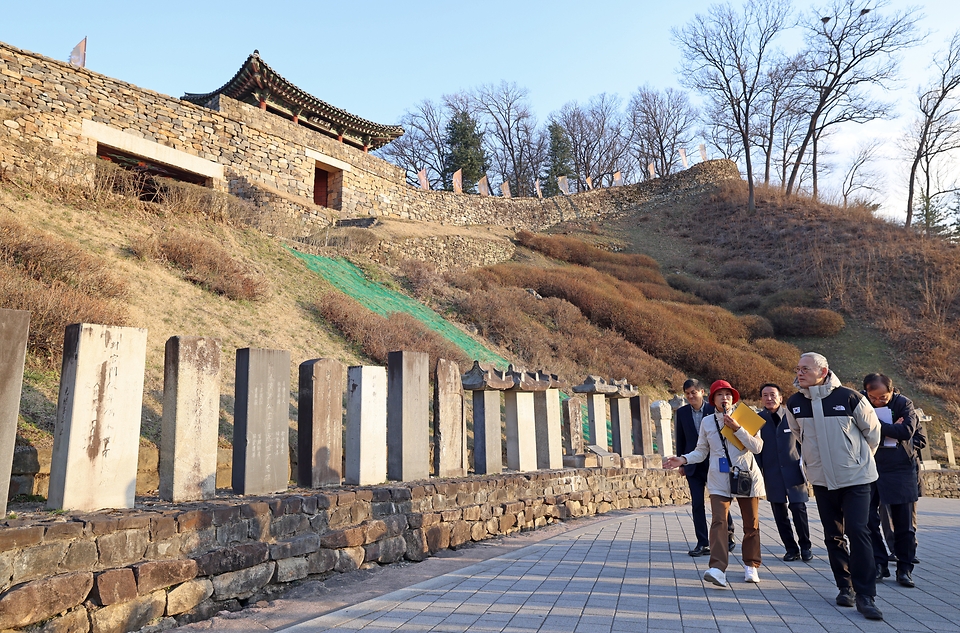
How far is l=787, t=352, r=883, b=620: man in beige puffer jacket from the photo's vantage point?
4.05 meters

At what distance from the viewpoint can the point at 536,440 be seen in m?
9.19

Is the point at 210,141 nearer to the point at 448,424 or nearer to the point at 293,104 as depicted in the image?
the point at 293,104

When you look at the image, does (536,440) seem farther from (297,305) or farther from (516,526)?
(297,305)

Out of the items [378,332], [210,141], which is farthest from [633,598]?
[210,141]

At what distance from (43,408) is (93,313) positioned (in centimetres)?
165

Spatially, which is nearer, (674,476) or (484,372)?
(484,372)

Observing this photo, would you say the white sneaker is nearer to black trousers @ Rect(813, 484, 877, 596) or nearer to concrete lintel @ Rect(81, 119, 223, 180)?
black trousers @ Rect(813, 484, 877, 596)

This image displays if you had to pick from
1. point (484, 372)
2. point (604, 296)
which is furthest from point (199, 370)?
point (604, 296)

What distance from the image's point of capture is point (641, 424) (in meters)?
11.7

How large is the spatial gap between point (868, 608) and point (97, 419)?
16.8 feet

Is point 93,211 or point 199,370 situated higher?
point 93,211

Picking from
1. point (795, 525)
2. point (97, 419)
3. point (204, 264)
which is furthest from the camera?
point (204, 264)

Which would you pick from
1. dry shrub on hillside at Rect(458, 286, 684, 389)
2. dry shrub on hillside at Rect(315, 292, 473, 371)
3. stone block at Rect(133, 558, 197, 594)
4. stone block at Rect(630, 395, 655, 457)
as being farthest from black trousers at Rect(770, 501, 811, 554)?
dry shrub on hillside at Rect(458, 286, 684, 389)

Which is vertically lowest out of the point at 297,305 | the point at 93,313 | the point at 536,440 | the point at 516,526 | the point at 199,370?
the point at 516,526
